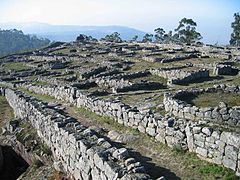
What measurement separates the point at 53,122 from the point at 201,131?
26.5 ft

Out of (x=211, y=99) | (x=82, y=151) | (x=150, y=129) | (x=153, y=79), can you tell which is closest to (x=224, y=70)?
(x=153, y=79)

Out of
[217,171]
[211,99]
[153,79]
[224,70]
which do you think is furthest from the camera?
[224,70]

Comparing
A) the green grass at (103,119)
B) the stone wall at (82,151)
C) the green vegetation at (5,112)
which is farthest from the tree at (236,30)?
the stone wall at (82,151)

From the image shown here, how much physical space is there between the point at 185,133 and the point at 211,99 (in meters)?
7.50

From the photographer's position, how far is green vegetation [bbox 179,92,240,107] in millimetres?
20656

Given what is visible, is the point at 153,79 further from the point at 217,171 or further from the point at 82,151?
the point at 217,171

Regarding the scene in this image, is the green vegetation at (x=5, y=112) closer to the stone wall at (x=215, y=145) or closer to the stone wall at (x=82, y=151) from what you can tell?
the stone wall at (x=82, y=151)

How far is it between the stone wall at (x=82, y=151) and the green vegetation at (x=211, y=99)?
23.3ft

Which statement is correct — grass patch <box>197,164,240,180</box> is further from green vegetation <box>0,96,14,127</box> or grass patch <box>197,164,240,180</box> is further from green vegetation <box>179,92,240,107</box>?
green vegetation <box>0,96,14,127</box>

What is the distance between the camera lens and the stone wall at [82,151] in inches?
483

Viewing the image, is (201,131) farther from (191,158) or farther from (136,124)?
(136,124)

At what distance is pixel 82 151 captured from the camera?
48.5ft

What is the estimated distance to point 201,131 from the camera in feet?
45.9

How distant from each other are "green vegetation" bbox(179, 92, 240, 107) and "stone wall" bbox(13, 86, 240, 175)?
1.71 metres
